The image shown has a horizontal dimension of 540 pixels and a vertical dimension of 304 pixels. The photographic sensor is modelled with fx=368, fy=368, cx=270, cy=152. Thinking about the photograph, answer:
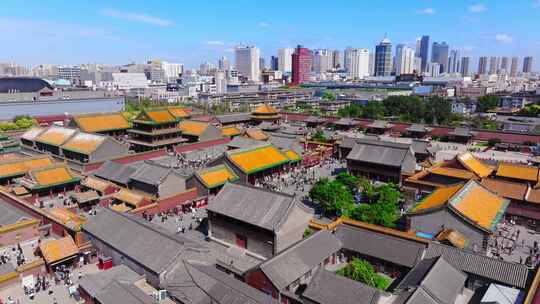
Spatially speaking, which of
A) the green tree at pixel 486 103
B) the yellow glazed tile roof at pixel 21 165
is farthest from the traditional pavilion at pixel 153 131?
the green tree at pixel 486 103

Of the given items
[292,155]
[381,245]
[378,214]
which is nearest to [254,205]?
[381,245]

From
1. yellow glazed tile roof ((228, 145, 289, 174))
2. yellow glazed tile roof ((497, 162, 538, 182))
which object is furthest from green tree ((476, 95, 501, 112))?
yellow glazed tile roof ((228, 145, 289, 174))

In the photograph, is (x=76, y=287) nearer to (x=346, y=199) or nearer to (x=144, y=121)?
(x=346, y=199)

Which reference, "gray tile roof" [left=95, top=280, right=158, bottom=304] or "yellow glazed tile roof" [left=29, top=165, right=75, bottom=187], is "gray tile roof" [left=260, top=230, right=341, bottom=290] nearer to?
"gray tile roof" [left=95, top=280, right=158, bottom=304]

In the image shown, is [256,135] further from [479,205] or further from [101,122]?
[479,205]

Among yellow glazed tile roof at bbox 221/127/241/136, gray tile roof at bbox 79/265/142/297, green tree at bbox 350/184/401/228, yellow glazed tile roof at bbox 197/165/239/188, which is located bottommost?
gray tile roof at bbox 79/265/142/297

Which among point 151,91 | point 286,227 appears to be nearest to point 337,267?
point 286,227

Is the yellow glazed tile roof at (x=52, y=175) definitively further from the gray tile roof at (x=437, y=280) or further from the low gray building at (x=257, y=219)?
the gray tile roof at (x=437, y=280)
